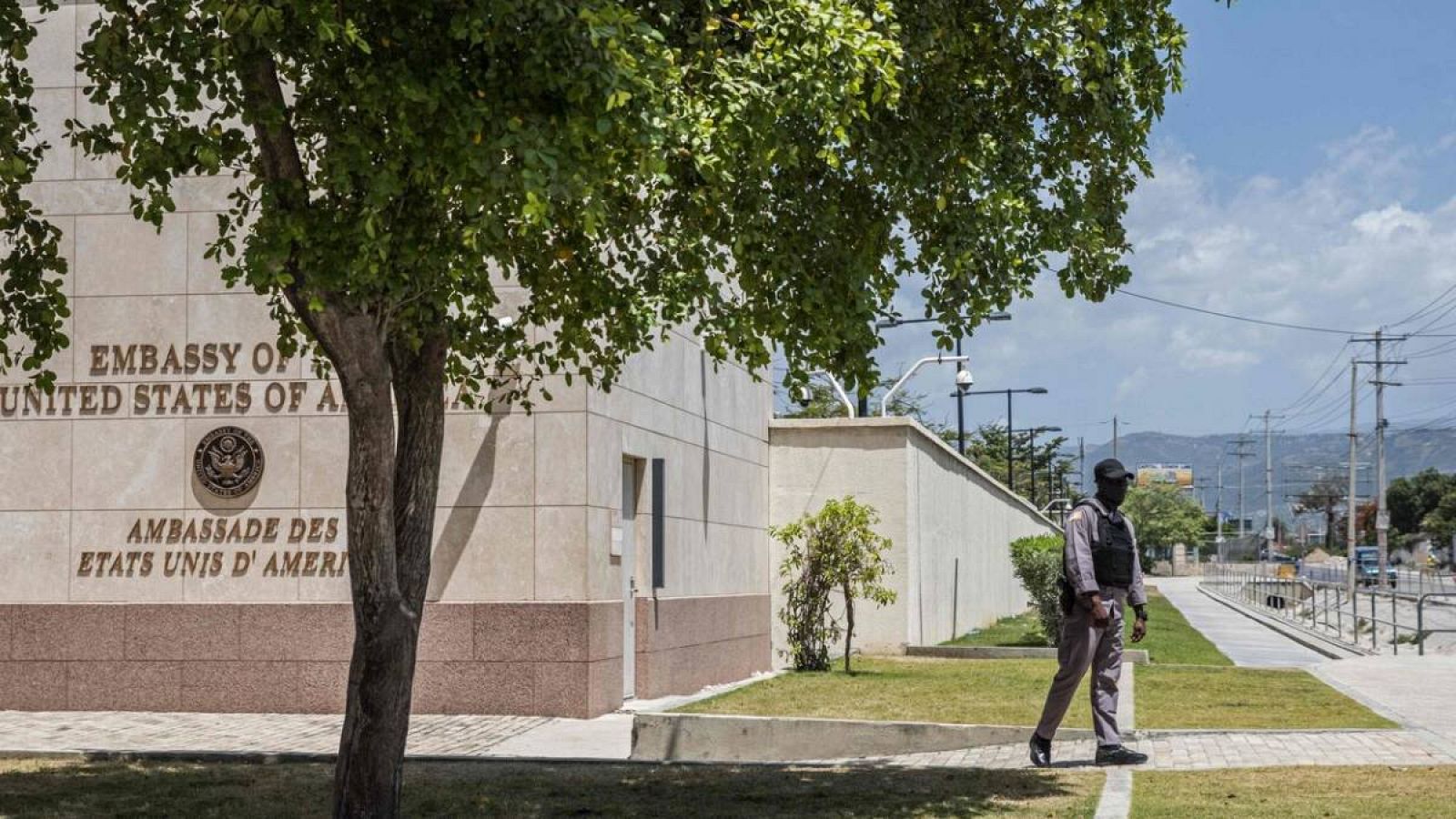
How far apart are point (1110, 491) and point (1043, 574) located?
15.4 meters

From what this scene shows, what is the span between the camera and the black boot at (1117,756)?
35.1 feet

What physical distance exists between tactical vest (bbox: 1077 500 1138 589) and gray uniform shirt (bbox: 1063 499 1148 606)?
0.03 m

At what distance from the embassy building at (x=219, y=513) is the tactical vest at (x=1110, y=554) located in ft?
16.8

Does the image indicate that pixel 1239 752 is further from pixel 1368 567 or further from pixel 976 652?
pixel 1368 567

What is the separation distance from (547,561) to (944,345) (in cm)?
648

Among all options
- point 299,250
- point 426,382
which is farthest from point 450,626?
point 299,250

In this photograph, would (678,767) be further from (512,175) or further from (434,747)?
(512,175)

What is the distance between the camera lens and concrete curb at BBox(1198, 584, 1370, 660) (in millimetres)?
26484

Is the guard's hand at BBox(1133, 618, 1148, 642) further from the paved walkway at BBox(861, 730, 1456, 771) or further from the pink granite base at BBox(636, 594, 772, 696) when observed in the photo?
the pink granite base at BBox(636, 594, 772, 696)

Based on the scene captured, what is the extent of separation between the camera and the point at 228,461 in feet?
50.3

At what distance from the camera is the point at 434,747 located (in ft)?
41.5

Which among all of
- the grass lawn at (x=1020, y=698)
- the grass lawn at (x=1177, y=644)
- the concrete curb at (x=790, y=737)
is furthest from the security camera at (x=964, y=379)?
the concrete curb at (x=790, y=737)

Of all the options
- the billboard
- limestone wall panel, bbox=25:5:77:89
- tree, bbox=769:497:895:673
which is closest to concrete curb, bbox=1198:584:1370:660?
tree, bbox=769:497:895:673

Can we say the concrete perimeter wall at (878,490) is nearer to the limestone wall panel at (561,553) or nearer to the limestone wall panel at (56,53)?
the limestone wall panel at (561,553)
